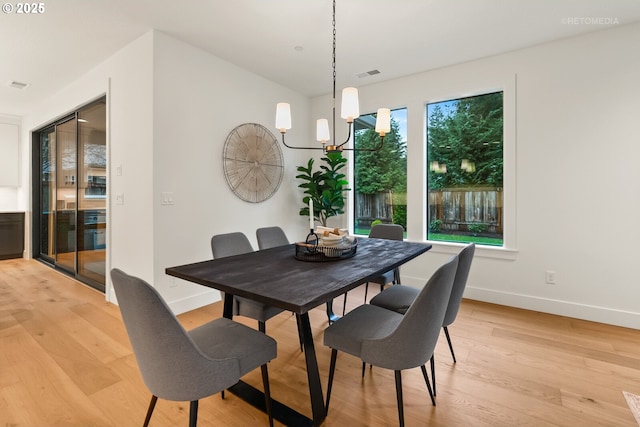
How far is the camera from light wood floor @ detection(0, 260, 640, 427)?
167 cm

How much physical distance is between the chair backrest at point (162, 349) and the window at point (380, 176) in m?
3.29

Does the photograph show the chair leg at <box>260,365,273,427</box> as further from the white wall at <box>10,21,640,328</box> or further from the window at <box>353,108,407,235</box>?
the window at <box>353,108,407,235</box>

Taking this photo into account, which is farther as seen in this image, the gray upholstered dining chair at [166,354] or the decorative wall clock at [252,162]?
the decorative wall clock at [252,162]

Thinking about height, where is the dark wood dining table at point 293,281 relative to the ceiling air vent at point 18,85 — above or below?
below

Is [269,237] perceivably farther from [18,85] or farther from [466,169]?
[18,85]

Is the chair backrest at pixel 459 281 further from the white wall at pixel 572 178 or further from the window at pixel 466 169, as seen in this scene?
the window at pixel 466 169

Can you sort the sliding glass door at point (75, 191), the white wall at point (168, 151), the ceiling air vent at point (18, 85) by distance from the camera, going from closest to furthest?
the white wall at point (168, 151) → the sliding glass door at point (75, 191) → the ceiling air vent at point (18, 85)

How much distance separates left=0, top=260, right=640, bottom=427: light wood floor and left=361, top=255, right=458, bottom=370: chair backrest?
48 centimetres

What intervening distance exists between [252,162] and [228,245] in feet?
5.71

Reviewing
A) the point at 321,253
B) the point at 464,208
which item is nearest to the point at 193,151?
the point at 321,253

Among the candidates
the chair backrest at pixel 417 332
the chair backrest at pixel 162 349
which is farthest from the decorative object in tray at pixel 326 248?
the chair backrest at pixel 162 349

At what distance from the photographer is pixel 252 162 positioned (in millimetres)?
3885

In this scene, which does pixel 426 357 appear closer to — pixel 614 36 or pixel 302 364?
pixel 302 364

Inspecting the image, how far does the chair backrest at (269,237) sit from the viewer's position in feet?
9.17
